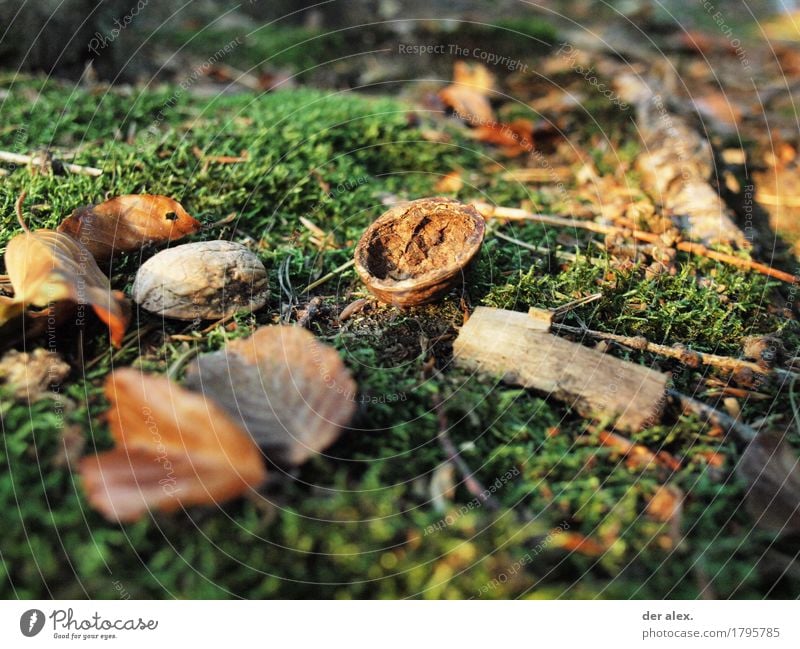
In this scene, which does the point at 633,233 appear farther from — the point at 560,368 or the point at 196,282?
the point at 196,282

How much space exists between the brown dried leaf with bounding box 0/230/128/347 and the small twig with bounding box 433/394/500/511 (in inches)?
38.3

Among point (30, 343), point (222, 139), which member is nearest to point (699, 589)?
point (30, 343)

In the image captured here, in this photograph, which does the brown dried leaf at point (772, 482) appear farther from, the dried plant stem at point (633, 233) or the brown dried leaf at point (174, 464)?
the brown dried leaf at point (174, 464)

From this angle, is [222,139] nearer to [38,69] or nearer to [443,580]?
[38,69]

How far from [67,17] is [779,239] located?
13.7 ft

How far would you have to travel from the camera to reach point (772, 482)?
1.72 meters

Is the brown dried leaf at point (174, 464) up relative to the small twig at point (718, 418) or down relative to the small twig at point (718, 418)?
down

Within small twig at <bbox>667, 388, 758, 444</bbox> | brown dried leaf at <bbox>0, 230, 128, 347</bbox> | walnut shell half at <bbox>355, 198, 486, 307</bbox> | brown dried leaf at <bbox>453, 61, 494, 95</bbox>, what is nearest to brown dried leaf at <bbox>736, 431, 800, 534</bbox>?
small twig at <bbox>667, 388, 758, 444</bbox>

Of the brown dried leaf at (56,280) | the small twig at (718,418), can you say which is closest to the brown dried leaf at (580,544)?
the small twig at (718,418)

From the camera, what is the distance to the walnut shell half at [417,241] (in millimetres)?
2105

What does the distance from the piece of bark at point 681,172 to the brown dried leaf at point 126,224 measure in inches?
84.4

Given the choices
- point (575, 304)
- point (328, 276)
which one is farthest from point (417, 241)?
point (575, 304)

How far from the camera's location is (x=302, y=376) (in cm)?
178

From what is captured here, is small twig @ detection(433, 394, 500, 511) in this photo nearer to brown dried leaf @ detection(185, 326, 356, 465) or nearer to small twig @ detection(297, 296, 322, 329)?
brown dried leaf @ detection(185, 326, 356, 465)
